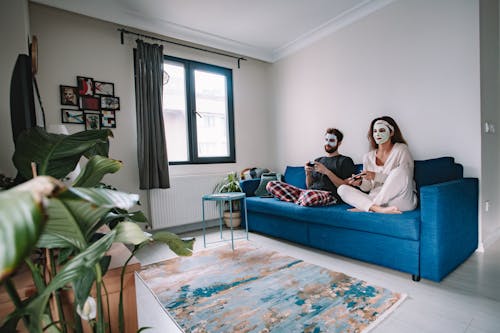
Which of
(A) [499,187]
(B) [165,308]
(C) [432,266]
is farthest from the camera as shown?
(A) [499,187]

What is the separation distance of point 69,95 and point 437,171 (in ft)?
11.8

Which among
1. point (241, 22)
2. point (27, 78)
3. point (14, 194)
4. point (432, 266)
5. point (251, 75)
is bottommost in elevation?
point (432, 266)

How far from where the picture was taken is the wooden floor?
135 cm

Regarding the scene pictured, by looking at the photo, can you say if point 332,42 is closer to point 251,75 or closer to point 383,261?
point 251,75

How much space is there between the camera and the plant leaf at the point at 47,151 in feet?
1.89

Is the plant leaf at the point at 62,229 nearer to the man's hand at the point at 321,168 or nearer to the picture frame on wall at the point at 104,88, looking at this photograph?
the man's hand at the point at 321,168

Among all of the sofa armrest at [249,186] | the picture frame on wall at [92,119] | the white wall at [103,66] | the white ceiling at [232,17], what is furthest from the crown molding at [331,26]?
the picture frame on wall at [92,119]

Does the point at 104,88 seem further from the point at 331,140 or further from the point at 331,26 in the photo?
the point at 331,26

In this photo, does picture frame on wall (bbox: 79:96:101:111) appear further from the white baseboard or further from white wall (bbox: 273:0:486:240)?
the white baseboard

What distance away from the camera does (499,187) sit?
2.61m

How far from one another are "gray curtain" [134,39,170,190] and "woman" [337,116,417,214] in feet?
6.81

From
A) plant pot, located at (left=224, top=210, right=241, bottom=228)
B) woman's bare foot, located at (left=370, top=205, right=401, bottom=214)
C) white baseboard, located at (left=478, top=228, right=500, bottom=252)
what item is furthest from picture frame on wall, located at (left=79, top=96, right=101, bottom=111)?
white baseboard, located at (left=478, top=228, right=500, bottom=252)

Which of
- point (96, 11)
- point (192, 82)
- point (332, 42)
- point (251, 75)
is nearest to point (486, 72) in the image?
point (332, 42)

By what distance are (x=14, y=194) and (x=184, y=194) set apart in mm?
3137
